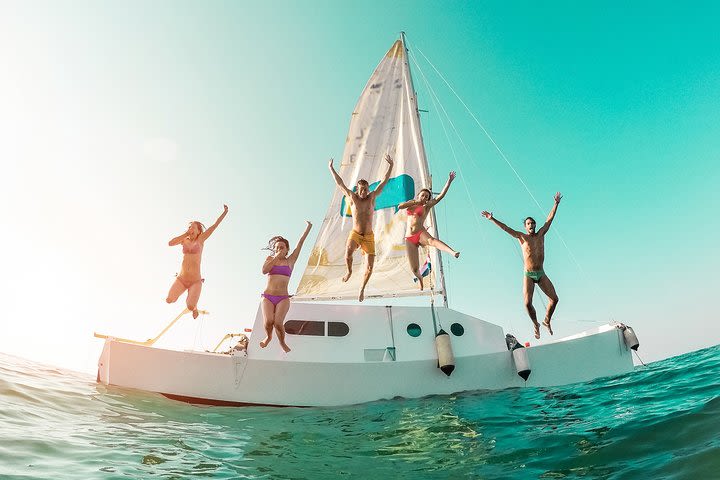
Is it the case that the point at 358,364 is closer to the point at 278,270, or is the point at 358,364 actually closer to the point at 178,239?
the point at 278,270

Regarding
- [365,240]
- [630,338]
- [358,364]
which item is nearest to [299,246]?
[365,240]

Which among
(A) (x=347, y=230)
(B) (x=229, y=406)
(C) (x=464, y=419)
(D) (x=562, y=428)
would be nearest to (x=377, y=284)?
(A) (x=347, y=230)

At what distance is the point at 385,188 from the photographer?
16078 mm

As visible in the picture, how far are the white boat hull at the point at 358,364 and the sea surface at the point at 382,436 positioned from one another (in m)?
0.58

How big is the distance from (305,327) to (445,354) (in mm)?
3833

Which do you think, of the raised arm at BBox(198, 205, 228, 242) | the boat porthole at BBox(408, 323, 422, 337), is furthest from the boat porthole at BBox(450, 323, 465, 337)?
the raised arm at BBox(198, 205, 228, 242)

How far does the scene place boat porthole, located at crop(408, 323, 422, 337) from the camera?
38.9 feet

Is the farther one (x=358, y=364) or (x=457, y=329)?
(x=457, y=329)

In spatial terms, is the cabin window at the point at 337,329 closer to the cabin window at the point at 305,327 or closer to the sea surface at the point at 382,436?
the cabin window at the point at 305,327

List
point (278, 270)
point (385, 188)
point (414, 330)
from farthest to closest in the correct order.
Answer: point (385, 188), point (414, 330), point (278, 270)

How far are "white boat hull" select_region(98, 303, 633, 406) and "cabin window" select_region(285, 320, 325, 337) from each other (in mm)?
115

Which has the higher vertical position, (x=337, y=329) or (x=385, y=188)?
(x=385, y=188)

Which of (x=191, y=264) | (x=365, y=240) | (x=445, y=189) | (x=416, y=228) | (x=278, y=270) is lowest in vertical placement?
(x=278, y=270)

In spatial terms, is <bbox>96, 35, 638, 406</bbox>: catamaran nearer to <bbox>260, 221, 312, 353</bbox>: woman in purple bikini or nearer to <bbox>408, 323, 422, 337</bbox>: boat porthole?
<bbox>408, 323, 422, 337</bbox>: boat porthole
